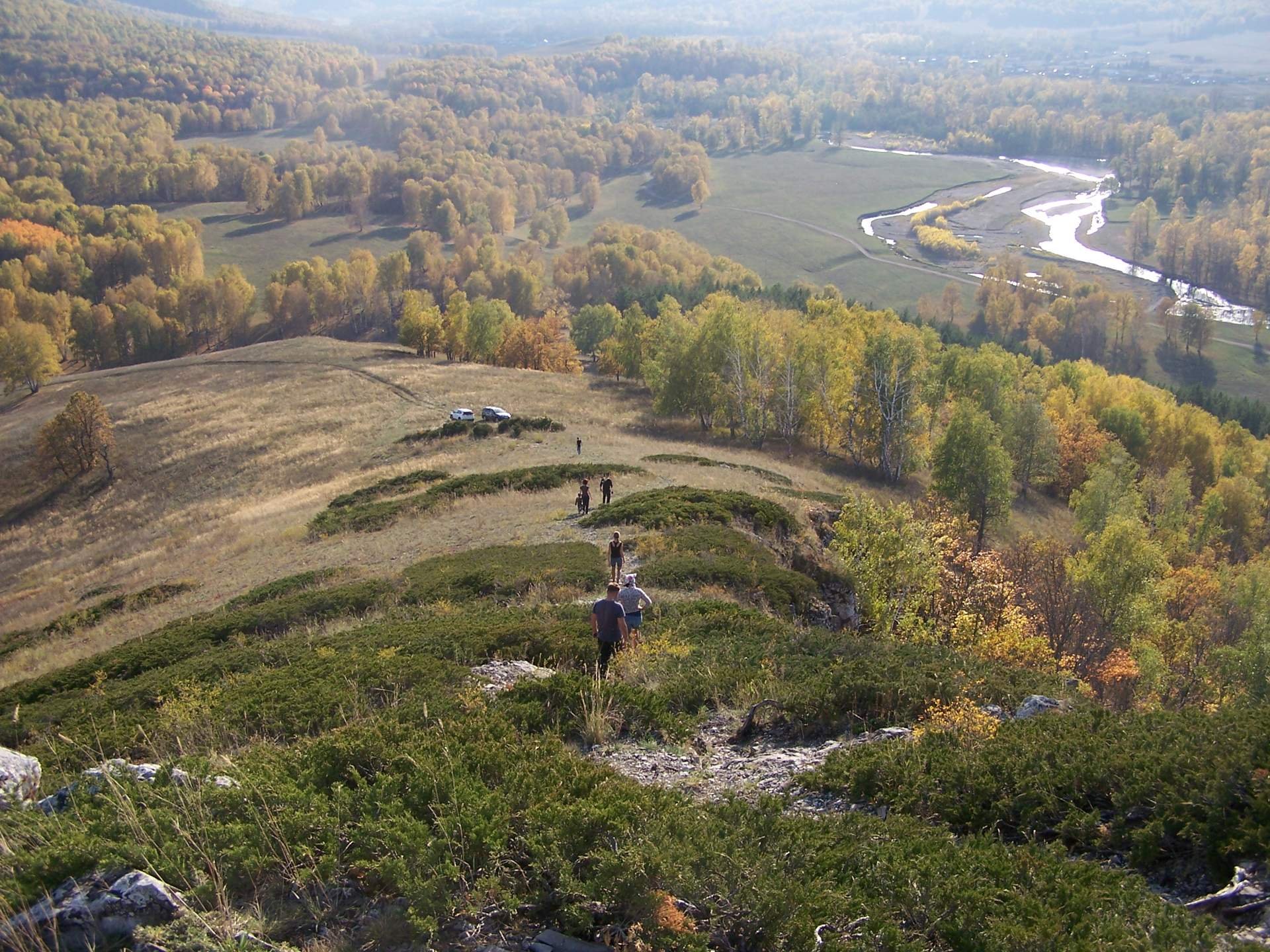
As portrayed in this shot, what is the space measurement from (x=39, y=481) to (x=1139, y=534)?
72027 mm

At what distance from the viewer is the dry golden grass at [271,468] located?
32312 mm

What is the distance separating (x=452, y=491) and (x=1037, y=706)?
29846mm

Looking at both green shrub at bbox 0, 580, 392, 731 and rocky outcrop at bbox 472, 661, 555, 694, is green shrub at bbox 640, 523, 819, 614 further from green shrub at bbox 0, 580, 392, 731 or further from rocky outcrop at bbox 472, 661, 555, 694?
green shrub at bbox 0, 580, 392, 731

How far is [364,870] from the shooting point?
25.9 feet

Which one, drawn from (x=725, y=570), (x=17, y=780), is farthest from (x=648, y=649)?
(x=17, y=780)

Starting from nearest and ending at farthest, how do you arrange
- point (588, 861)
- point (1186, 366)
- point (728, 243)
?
point (588, 861), point (1186, 366), point (728, 243)

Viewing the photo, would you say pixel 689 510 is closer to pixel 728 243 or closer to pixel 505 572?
pixel 505 572

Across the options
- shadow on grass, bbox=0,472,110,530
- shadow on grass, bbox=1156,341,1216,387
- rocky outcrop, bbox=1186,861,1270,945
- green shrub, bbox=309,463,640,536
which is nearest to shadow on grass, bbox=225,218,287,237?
shadow on grass, bbox=0,472,110,530

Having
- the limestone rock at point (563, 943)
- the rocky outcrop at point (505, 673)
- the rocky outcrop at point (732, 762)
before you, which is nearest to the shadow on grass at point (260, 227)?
the rocky outcrop at point (505, 673)

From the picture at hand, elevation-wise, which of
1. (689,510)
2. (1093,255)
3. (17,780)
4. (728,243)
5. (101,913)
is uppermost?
(101,913)

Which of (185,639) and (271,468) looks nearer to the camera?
(185,639)

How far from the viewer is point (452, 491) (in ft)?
126

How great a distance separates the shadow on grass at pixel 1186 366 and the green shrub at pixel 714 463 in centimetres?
10741

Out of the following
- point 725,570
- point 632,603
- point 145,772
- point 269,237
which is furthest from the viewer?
point 269,237
